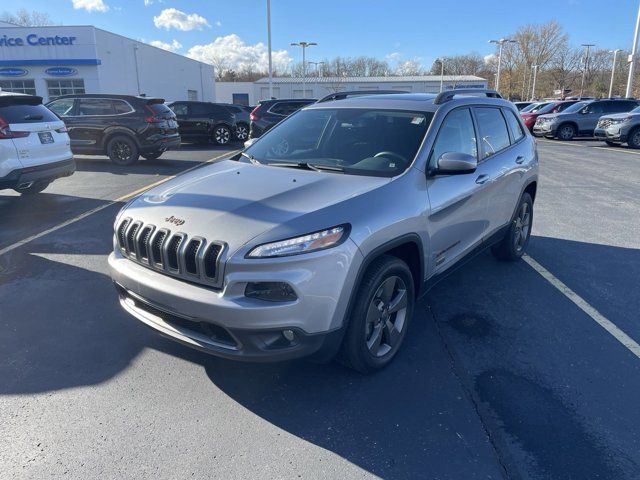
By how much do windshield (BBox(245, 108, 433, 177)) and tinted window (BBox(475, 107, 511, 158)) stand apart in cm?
93

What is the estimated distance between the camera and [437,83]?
234ft

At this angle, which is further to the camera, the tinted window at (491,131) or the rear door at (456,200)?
the tinted window at (491,131)

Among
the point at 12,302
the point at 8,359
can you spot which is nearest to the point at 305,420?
the point at 8,359

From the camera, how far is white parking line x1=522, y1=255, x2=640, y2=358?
3561 mm

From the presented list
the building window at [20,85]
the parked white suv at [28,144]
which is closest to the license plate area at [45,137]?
the parked white suv at [28,144]

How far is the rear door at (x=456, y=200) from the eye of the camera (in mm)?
3453

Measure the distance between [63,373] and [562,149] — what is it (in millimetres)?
19350

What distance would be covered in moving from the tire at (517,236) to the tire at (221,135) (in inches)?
565

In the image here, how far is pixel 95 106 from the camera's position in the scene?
39.9 ft

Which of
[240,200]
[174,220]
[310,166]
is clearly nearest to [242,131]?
[310,166]

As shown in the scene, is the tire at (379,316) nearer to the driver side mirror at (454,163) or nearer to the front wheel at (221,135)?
the driver side mirror at (454,163)

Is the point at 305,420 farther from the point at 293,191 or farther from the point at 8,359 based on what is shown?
the point at 8,359

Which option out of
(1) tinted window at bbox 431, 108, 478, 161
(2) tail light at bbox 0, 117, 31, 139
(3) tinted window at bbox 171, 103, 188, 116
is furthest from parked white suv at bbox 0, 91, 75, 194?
(3) tinted window at bbox 171, 103, 188, 116

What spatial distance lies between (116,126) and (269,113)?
5.80 metres
